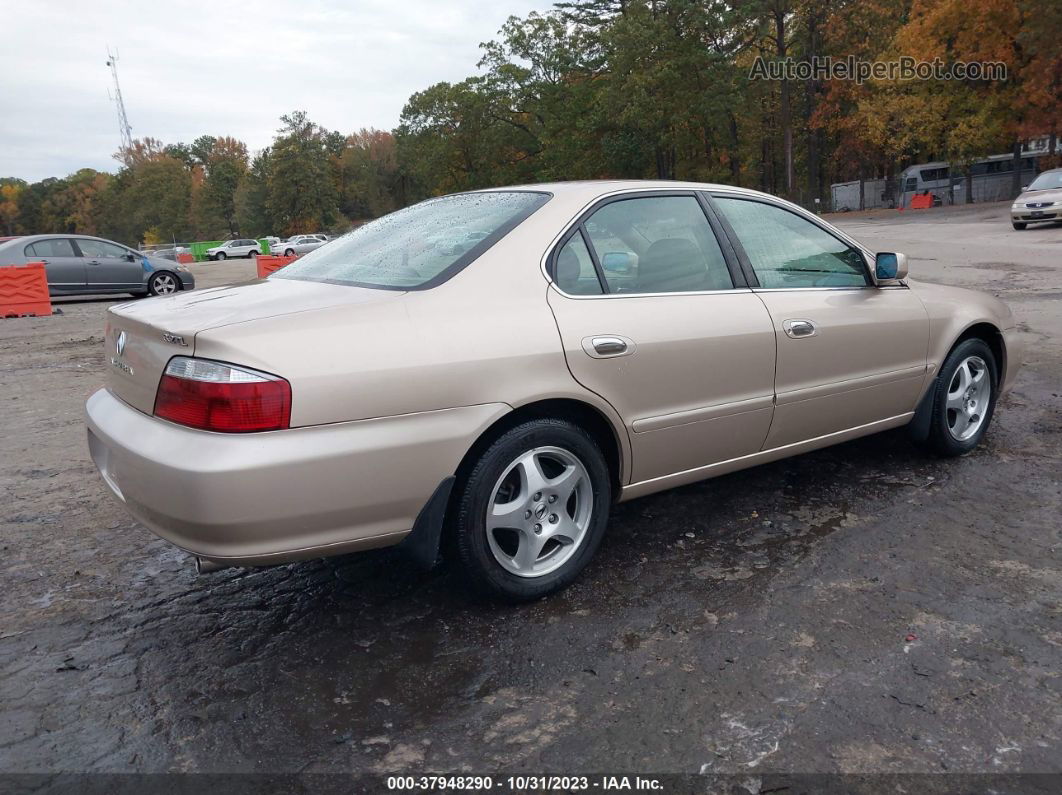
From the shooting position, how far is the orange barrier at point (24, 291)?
14.1 metres

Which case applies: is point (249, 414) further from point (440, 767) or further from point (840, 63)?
point (840, 63)

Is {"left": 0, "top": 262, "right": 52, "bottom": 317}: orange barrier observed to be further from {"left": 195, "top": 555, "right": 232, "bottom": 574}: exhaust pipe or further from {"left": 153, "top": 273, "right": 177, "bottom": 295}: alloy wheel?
{"left": 195, "top": 555, "right": 232, "bottom": 574}: exhaust pipe

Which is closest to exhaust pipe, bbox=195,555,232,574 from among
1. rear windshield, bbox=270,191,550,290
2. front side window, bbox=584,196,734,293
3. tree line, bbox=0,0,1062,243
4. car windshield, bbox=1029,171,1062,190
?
rear windshield, bbox=270,191,550,290

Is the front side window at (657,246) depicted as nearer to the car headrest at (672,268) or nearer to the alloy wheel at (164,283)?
the car headrest at (672,268)

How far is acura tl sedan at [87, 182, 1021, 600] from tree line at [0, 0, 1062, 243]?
36848 millimetres

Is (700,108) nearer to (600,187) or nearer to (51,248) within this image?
(51,248)

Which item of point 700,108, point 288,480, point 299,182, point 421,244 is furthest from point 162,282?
point 299,182

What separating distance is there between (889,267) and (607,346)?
5.98 ft

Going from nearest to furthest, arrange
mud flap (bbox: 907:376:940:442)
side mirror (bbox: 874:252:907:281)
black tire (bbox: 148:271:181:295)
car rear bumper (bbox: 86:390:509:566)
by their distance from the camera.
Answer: car rear bumper (bbox: 86:390:509:566), side mirror (bbox: 874:252:907:281), mud flap (bbox: 907:376:940:442), black tire (bbox: 148:271:181:295)

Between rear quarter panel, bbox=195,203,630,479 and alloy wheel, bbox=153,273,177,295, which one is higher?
alloy wheel, bbox=153,273,177,295

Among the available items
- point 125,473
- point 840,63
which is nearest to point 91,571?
point 125,473

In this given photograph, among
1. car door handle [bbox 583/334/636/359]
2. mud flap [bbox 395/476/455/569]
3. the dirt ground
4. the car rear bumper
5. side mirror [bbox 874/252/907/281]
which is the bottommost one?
the dirt ground

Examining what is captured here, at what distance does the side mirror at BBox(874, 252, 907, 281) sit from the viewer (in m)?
4.00

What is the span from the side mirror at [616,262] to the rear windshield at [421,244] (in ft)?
1.12
